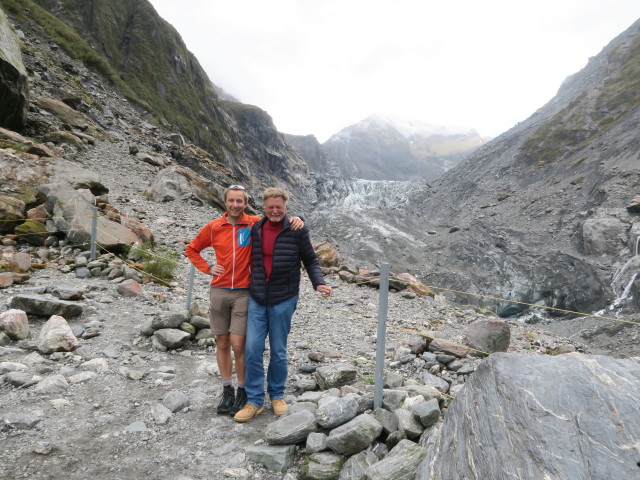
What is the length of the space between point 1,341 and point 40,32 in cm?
4261

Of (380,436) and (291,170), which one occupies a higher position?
(291,170)

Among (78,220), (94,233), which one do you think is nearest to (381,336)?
(94,233)

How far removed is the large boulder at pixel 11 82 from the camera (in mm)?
13953

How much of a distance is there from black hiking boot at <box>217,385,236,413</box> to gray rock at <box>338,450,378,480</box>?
153 cm

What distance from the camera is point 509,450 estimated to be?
2102 millimetres

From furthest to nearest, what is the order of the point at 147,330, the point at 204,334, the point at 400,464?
1. the point at 204,334
2. the point at 147,330
3. the point at 400,464

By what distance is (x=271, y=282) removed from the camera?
3705mm

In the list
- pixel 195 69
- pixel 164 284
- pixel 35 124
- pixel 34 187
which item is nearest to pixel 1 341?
pixel 164 284

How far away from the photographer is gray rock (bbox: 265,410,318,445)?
3377 mm

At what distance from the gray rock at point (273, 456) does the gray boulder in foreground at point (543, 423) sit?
1.22m

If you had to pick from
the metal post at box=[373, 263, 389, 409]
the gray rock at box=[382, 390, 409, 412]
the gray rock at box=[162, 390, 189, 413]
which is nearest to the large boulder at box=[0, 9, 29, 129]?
the gray rock at box=[162, 390, 189, 413]

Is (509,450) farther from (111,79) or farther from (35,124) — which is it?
(111,79)

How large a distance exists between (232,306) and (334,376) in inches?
71.3

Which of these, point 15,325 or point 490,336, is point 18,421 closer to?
point 15,325
